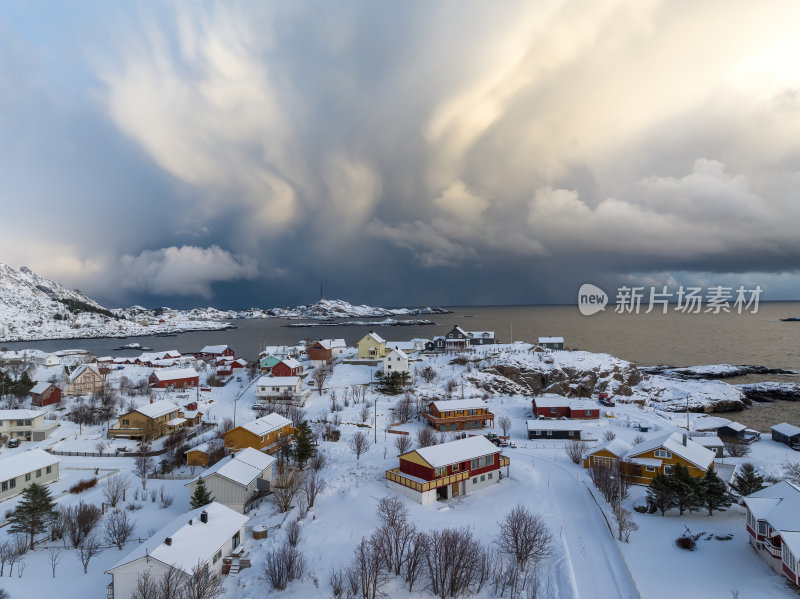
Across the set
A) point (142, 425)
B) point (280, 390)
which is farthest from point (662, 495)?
point (142, 425)

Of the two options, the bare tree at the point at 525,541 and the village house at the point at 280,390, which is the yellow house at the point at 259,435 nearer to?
the village house at the point at 280,390

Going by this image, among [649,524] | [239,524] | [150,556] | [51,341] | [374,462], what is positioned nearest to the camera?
[150,556]

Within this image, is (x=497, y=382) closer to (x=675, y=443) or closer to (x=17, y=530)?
(x=675, y=443)

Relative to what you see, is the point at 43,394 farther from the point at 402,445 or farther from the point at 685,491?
the point at 685,491

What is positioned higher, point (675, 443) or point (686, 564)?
point (675, 443)

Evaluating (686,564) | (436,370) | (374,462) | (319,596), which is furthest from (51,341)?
(686,564)

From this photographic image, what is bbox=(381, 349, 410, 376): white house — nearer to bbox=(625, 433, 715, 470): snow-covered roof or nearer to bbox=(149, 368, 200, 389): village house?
bbox=(149, 368, 200, 389): village house

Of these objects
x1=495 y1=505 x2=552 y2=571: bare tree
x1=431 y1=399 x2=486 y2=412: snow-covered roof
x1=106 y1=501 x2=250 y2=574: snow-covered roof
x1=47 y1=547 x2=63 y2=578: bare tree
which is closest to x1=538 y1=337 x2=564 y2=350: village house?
x1=431 y1=399 x2=486 y2=412: snow-covered roof
